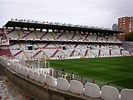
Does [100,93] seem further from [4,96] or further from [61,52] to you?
[61,52]

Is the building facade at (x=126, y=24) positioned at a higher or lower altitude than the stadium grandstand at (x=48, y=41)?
higher

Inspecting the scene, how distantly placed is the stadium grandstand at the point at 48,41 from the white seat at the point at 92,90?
1421 inches

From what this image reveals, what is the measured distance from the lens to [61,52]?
5072 centimetres

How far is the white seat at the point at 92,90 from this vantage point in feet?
21.4

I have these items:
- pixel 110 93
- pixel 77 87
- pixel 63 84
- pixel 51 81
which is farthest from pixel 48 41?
pixel 110 93

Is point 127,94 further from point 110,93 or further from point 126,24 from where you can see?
point 126,24

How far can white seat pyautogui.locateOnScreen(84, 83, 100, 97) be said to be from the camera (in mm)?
6525

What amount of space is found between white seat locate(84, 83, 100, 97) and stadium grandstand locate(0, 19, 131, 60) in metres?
36.1

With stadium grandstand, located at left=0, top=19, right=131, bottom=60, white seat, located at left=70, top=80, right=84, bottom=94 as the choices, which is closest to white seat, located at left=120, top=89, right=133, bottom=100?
white seat, located at left=70, top=80, right=84, bottom=94

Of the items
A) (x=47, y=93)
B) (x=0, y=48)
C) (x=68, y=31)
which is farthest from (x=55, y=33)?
(x=47, y=93)

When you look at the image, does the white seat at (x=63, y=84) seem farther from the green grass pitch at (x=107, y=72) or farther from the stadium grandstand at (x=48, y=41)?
the stadium grandstand at (x=48, y=41)

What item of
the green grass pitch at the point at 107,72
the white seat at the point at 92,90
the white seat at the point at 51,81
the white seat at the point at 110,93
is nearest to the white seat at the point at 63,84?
the white seat at the point at 51,81

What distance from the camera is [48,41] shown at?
179ft

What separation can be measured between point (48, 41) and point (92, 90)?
48.7 meters
